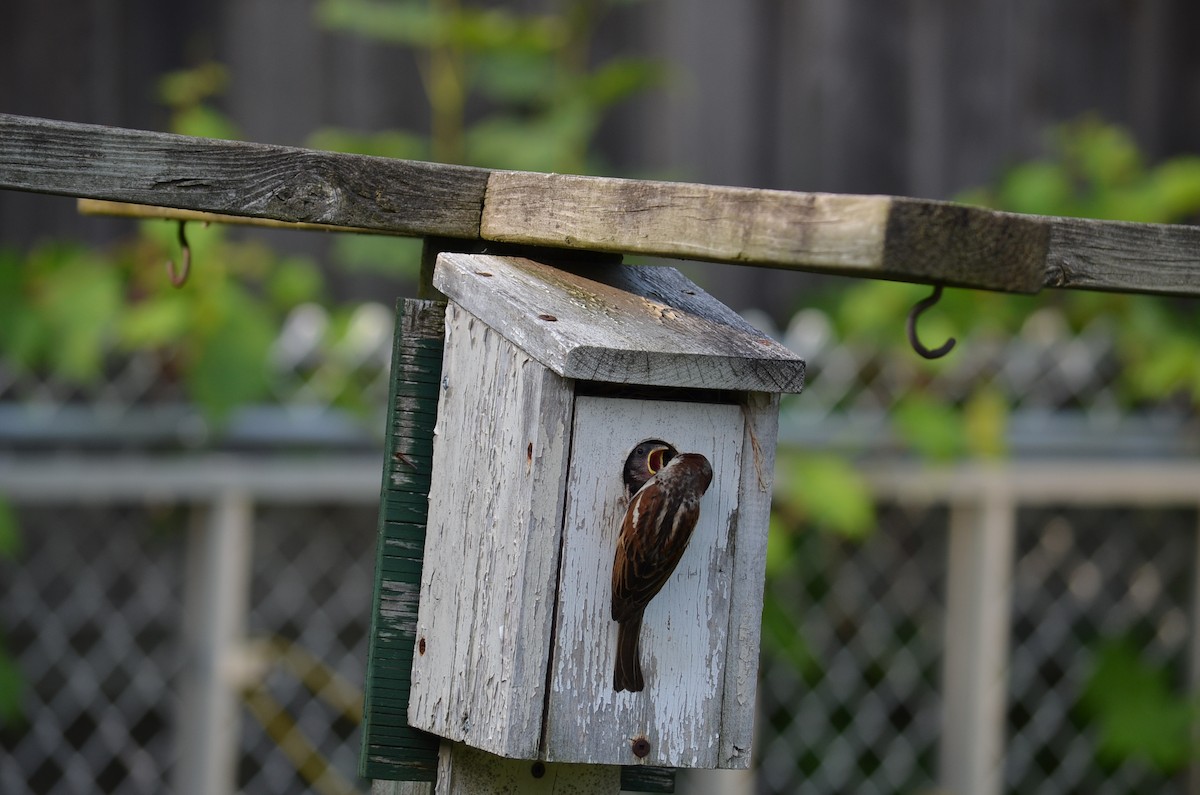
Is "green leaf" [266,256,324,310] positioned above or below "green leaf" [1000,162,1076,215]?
below

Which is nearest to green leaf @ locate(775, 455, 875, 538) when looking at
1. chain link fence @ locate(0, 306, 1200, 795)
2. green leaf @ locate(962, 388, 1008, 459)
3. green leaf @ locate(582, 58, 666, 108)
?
chain link fence @ locate(0, 306, 1200, 795)

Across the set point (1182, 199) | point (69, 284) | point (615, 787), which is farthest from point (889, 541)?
point (615, 787)

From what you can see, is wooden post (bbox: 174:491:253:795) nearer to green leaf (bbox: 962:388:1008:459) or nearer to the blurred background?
the blurred background

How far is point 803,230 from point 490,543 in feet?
1.33

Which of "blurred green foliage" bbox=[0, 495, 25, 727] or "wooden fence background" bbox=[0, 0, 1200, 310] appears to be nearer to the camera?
"blurred green foliage" bbox=[0, 495, 25, 727]

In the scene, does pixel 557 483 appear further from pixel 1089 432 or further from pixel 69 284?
pixel 1089 432

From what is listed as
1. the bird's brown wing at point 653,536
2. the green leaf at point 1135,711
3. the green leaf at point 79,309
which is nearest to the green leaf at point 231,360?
the green leaf at point 79,309

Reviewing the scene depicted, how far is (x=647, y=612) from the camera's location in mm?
1215

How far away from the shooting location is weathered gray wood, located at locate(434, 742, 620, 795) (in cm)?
129

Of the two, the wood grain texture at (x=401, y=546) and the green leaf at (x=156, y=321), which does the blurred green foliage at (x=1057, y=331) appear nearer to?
the green leaf at (x=156, y=321)

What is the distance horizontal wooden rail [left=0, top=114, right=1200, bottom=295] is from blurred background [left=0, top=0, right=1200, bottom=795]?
1393 millimetres

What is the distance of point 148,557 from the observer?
10.1 feet

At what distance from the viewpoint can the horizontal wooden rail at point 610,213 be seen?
37.4 inches

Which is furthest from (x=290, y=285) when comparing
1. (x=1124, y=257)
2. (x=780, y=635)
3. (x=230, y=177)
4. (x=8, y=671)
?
(x=1124, y=257)
